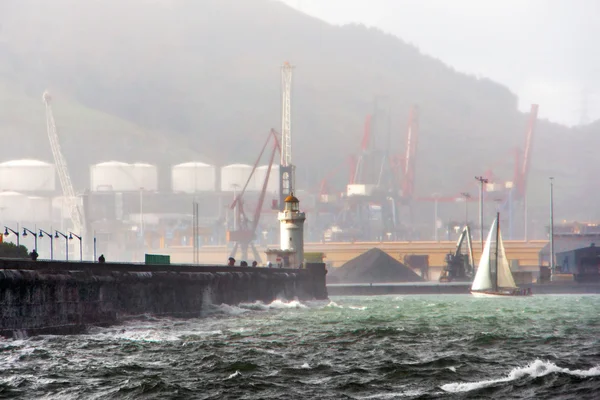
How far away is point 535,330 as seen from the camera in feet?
211

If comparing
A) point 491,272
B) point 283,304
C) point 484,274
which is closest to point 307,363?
point 283,304

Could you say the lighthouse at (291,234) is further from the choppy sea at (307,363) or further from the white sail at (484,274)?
the choppy sea at (307,363)

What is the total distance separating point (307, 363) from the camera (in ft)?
139

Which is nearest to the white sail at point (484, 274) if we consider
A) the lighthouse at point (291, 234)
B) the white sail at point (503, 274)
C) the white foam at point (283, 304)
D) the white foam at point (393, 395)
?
the white sail at point (503, 274)

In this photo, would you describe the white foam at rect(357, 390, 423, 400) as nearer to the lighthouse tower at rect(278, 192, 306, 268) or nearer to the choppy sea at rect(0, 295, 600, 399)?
the choppy sea at rect(0, 295, 600, 399)

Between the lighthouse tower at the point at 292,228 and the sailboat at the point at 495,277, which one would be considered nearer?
the lighthouse tower at the point at 292,228

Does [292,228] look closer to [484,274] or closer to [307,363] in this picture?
[484,274]

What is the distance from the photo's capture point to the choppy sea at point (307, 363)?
34.2 m

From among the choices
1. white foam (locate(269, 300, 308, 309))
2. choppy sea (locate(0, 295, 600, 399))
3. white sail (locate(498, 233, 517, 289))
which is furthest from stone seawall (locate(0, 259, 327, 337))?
white sail (locate(498, 233, 517, 289))

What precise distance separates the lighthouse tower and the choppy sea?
204ft

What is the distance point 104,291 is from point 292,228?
206ft

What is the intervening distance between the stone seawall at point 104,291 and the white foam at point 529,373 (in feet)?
94.7

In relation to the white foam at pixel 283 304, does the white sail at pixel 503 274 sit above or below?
above

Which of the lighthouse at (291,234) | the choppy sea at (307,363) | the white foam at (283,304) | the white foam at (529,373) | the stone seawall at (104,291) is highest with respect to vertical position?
the lighthouse at (291,234)
